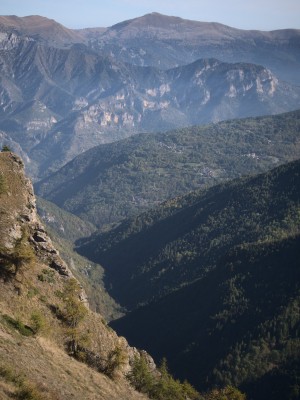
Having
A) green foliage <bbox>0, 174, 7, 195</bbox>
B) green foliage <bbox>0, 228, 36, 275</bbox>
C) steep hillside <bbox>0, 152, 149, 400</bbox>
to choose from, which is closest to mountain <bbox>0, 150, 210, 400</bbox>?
steep hillside <bbox>0, 152, 149, 400</bbox>

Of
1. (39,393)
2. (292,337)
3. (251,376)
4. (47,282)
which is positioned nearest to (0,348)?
(39,393)

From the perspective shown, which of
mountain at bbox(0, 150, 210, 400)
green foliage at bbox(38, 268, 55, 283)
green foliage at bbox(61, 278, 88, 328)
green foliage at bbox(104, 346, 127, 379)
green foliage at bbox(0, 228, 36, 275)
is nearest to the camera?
mountain at bbox(0, 150, 210, 400)

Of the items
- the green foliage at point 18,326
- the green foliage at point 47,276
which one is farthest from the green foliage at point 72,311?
the green foliage at point 18,326

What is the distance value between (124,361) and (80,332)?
33.4 ft

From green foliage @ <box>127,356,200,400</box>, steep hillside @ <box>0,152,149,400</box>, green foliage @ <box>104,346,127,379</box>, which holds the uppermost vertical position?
steep hillside @ <box>0,152,149,400</box>

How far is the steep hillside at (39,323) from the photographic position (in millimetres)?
67188

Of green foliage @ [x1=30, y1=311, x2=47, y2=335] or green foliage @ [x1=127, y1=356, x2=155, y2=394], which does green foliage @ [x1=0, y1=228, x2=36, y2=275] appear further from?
green foliage @ [x1=127, y1=356, x2=155, y2=394]

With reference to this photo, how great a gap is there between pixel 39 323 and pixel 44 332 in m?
2.34

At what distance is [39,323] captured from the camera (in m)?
80.2

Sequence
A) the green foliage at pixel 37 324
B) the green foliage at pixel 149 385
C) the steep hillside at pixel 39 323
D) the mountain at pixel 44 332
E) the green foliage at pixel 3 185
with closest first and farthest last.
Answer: the steep hillside at pixel 39 323 → the mountain at pixel 44 332 → the green foliage at pixel 37 324 → the green foliage at pixel 149 385 → the green foliage at pixel 3 185

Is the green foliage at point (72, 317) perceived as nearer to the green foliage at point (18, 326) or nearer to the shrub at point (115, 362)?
the shrub at point (115, 362)

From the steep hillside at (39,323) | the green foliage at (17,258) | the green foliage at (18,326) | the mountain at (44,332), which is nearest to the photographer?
the steep hillside at (39,323)

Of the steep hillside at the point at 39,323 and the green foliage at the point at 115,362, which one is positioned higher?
the steep hillside at the point at 39,323

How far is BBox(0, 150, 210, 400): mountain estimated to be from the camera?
222ft
